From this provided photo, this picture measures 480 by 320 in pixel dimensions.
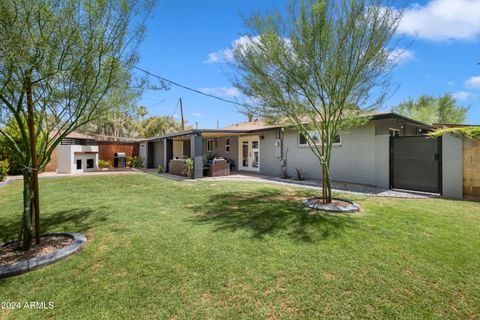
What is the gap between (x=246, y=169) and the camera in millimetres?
16672

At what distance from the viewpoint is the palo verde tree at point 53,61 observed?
3.22m

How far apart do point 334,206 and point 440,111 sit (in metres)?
24.7

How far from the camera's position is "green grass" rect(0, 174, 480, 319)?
2.44m

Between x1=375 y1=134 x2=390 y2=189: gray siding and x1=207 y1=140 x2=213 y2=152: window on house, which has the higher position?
x1=207 y1=140 x2=213 y2=152: window on house

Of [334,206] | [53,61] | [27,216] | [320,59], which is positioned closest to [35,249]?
[27,216]

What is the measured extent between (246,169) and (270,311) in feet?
47.0

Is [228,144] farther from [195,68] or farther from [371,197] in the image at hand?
[371,197]

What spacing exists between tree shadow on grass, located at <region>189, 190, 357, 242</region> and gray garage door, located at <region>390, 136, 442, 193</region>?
451cm

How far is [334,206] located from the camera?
20.7ft

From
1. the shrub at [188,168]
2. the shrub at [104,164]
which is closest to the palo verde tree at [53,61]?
the shrub at [188,168]

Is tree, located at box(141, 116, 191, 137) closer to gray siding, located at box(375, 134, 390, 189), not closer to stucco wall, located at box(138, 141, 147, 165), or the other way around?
stucco wall, located at box(138, 141, 147, 165)

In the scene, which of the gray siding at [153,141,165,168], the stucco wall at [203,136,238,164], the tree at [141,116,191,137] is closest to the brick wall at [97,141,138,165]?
the gray siding at [153,141,165,168]

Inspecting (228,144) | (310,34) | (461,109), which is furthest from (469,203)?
(461,109)

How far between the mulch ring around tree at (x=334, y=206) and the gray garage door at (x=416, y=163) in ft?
12.6
